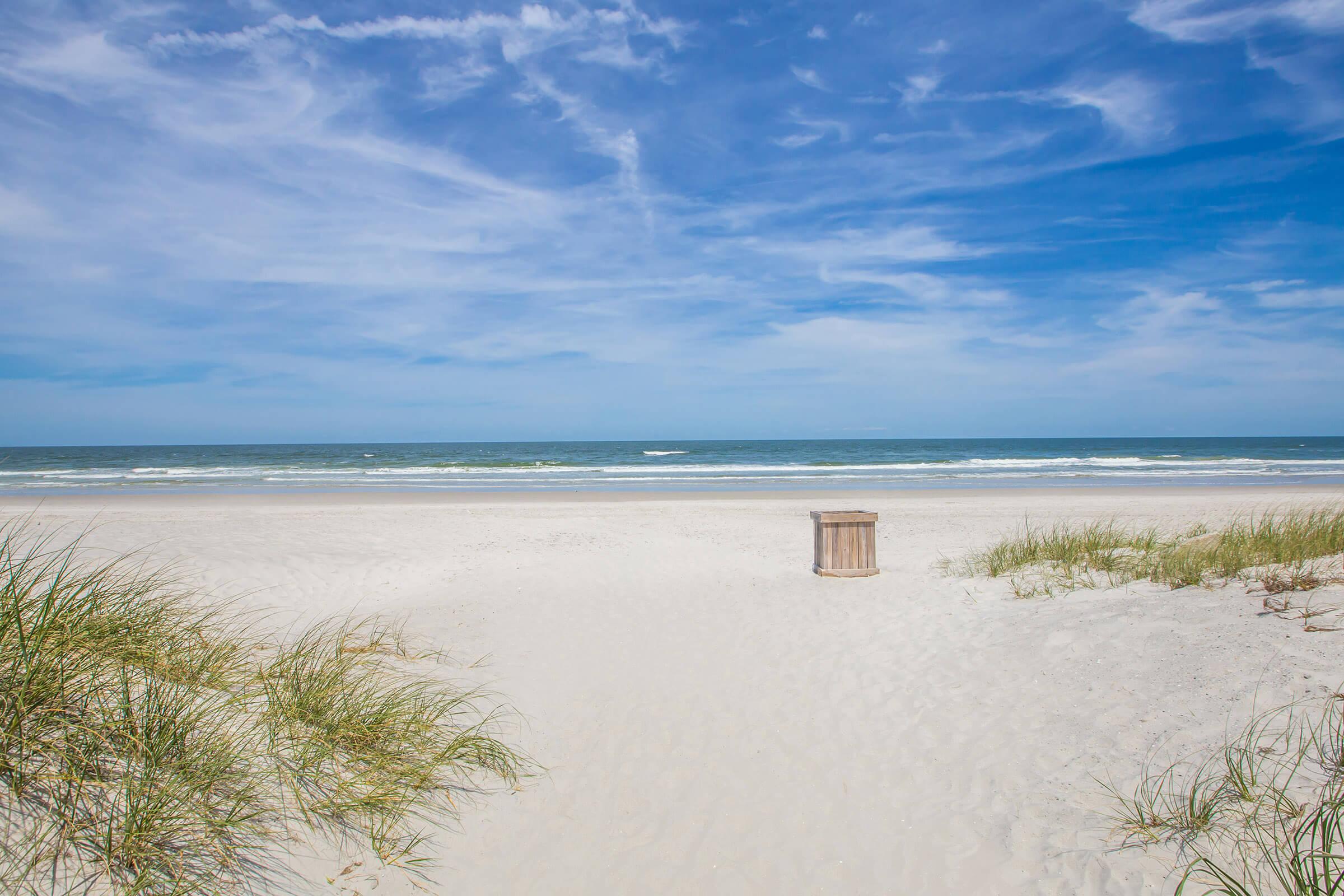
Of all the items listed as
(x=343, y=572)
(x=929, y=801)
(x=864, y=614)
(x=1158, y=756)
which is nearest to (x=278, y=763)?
(x=929, y=801)

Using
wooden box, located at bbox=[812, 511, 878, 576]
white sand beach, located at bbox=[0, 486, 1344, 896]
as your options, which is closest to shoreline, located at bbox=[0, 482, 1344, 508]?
white sand beach, located at bbox=[0, 486, 1344, 896]

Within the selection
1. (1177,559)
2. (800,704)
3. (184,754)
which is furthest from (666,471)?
(184,754)

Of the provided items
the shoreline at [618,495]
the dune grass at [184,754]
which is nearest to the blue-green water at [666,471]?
the shoreline at [618,495]

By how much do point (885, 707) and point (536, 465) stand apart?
36.5 metres

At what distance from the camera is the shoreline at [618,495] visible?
20.1 meters

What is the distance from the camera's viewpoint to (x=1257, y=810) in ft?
9.55

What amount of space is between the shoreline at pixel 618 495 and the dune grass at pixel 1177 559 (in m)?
11.5

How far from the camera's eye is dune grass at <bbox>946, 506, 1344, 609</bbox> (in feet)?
19.8

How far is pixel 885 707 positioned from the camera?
4.87 m

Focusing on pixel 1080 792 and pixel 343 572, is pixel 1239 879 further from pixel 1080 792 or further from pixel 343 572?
pixel 343 572

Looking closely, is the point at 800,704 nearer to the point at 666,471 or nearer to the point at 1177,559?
the point at 1177,559

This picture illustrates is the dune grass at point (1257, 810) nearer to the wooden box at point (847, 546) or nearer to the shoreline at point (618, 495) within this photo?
the wooden box at point (847, 546)

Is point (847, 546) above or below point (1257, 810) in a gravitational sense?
above

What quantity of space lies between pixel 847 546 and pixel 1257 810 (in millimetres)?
5895
